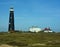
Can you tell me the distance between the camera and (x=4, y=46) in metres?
62.4

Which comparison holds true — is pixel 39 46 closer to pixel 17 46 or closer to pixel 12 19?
pixel 17 46

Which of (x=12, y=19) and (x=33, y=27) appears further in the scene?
(x=33, y=27)

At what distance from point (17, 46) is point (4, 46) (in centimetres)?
379

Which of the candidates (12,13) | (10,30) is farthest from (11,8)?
(10,30)

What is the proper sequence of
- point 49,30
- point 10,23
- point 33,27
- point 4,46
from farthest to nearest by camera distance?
point 33,27, point 49,30, point 10,23, point 4,46

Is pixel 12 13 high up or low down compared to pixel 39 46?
up

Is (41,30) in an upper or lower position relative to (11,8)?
lower

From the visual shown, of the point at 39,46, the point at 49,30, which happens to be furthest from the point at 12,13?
the point at 39,46

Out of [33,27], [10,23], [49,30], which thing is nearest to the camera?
[10,23]

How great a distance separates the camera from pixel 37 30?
16175cm

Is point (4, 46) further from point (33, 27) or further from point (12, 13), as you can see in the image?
point (33, 27)

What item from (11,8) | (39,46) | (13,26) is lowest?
(39,46)

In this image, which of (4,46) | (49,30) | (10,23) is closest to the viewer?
(4,46)

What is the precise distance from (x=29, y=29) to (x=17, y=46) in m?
102
